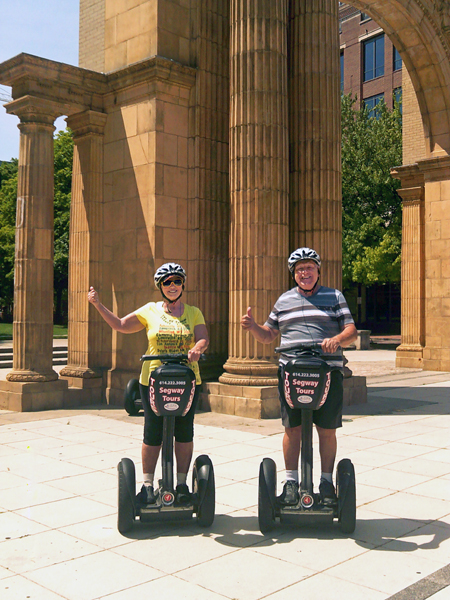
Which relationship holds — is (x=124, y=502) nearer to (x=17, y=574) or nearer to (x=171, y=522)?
(x=171, y=522)

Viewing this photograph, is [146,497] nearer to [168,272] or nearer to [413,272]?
[168,272]

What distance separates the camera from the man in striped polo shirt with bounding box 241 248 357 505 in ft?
15.6

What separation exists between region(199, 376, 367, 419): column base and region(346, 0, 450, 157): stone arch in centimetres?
968

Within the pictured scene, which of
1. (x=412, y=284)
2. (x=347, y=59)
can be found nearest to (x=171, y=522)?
(x=412, y=284)

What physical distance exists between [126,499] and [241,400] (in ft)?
Answer: 19.2

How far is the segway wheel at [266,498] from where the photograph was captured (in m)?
4.69

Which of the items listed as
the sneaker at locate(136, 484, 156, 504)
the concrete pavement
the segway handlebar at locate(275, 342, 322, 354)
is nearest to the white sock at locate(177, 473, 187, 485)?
the sneaker at locate(136, 484, 156, 504)

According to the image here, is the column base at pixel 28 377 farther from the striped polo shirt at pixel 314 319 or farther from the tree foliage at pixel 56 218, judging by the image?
the tree foliage at pixel 56 218

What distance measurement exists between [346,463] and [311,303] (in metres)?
1.16

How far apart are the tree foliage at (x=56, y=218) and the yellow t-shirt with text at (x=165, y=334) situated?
1354 inches

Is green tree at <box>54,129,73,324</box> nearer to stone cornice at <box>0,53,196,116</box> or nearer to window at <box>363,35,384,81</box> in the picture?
window at <box>363,35,384,81</box>

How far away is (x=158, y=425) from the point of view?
4906 millimetres

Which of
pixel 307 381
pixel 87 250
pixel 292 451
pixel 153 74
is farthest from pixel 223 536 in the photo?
pixel 153 74

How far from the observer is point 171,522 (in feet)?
16.1
